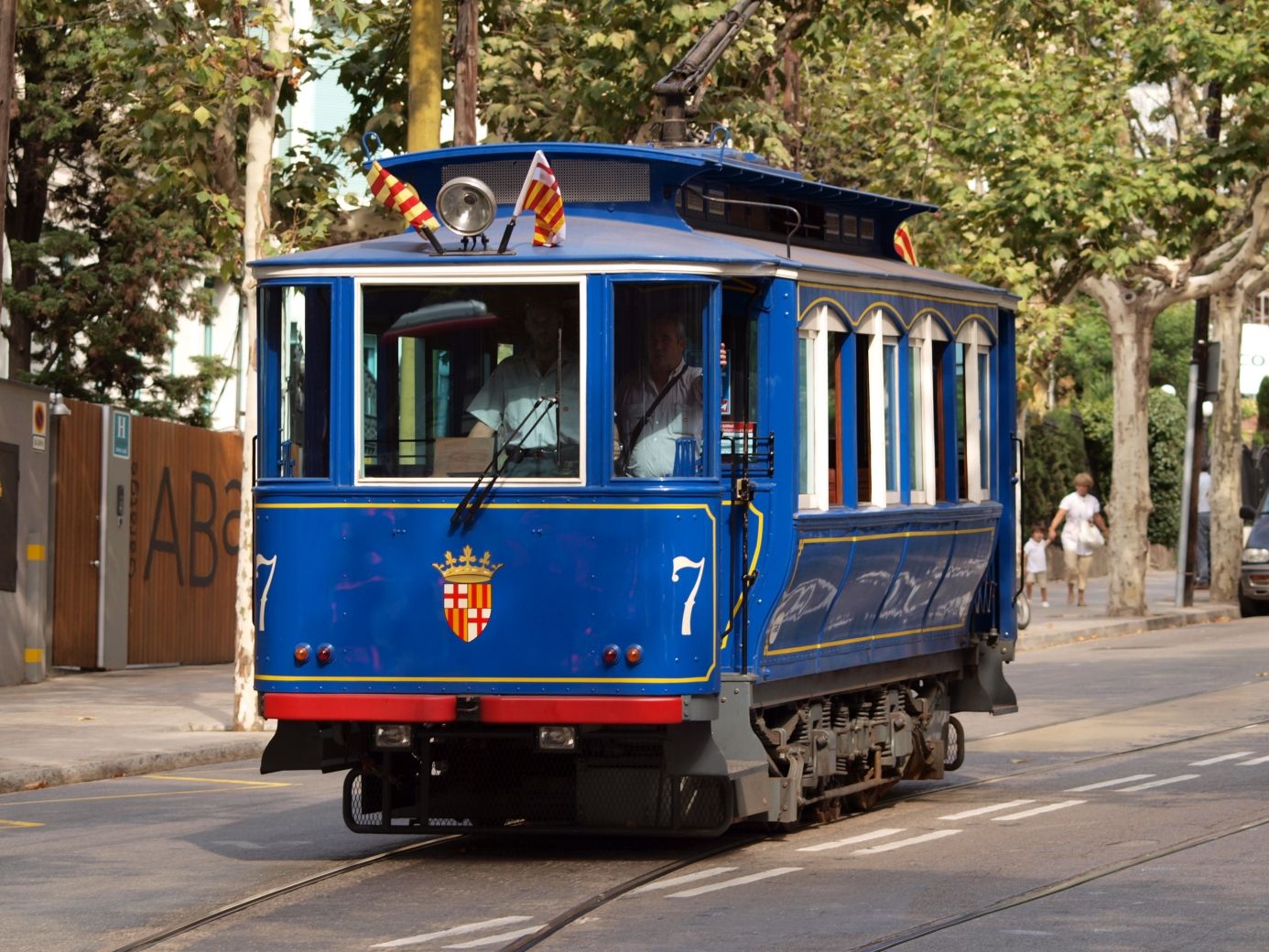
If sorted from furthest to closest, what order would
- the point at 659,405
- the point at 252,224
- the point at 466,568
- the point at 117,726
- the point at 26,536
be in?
the point at 26,536 < the point at 117,726 < the point at 252,224 < the point at 659,405 < the point at 466,568

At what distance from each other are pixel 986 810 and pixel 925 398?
2.25 meters

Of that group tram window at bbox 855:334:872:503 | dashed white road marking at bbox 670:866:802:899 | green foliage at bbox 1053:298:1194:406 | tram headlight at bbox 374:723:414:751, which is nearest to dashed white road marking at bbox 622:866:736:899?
dashed white road marking at bbox 670:866:802:899

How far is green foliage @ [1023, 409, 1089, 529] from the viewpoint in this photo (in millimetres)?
43250

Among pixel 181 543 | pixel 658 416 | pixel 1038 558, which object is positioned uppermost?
pixel 658 416

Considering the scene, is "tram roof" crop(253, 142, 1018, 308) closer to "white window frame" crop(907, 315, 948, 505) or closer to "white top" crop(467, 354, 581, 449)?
"white window frame" crop(907, 315, 948, 505)

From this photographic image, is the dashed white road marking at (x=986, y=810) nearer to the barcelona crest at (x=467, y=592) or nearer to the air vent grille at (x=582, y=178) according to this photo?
the barcelona crest at (x=467, y=592)

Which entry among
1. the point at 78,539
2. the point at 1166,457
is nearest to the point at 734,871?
the point at 78,539

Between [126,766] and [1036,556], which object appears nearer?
[126,766]

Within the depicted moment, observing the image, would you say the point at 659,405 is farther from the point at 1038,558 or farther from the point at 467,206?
the point at 1038,558

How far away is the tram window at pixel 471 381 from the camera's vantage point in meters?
10.7

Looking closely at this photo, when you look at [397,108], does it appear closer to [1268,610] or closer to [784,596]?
[784,596]

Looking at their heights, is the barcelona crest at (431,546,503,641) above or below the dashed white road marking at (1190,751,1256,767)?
above

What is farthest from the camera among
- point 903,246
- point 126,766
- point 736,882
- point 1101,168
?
point 1101,168

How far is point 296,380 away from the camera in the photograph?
1095cm
